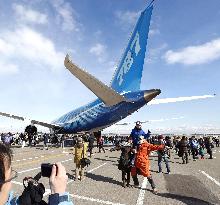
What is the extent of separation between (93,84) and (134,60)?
939 cm

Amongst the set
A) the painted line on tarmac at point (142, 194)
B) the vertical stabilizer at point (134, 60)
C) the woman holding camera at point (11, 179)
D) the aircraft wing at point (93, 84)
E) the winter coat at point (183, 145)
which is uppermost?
the vertical stabilizer at point (134, 60)

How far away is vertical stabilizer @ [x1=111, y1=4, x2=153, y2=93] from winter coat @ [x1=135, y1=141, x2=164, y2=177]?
622 inches

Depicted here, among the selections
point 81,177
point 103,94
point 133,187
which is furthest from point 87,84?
point 133,187

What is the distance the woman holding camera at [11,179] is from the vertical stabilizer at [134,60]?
2421 cm

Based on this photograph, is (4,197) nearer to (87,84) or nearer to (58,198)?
(58,198)

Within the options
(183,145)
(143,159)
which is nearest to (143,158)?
(143,159)

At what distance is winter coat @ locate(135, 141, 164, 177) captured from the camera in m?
10.9

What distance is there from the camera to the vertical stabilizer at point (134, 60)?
2608 centimetres

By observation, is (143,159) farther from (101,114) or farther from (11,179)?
(101,114)

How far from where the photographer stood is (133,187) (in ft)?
38.1

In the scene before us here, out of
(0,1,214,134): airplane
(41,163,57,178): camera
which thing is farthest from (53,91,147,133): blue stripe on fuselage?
(41,163,57,178): camera

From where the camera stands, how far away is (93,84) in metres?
18.2

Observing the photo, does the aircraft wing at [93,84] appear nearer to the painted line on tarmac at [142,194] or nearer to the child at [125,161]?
the child at [125,161]

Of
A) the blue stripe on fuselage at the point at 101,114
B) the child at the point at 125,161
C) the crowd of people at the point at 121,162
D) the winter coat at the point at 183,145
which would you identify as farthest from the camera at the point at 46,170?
the blue stripe on fuselage at the point at 101,114
